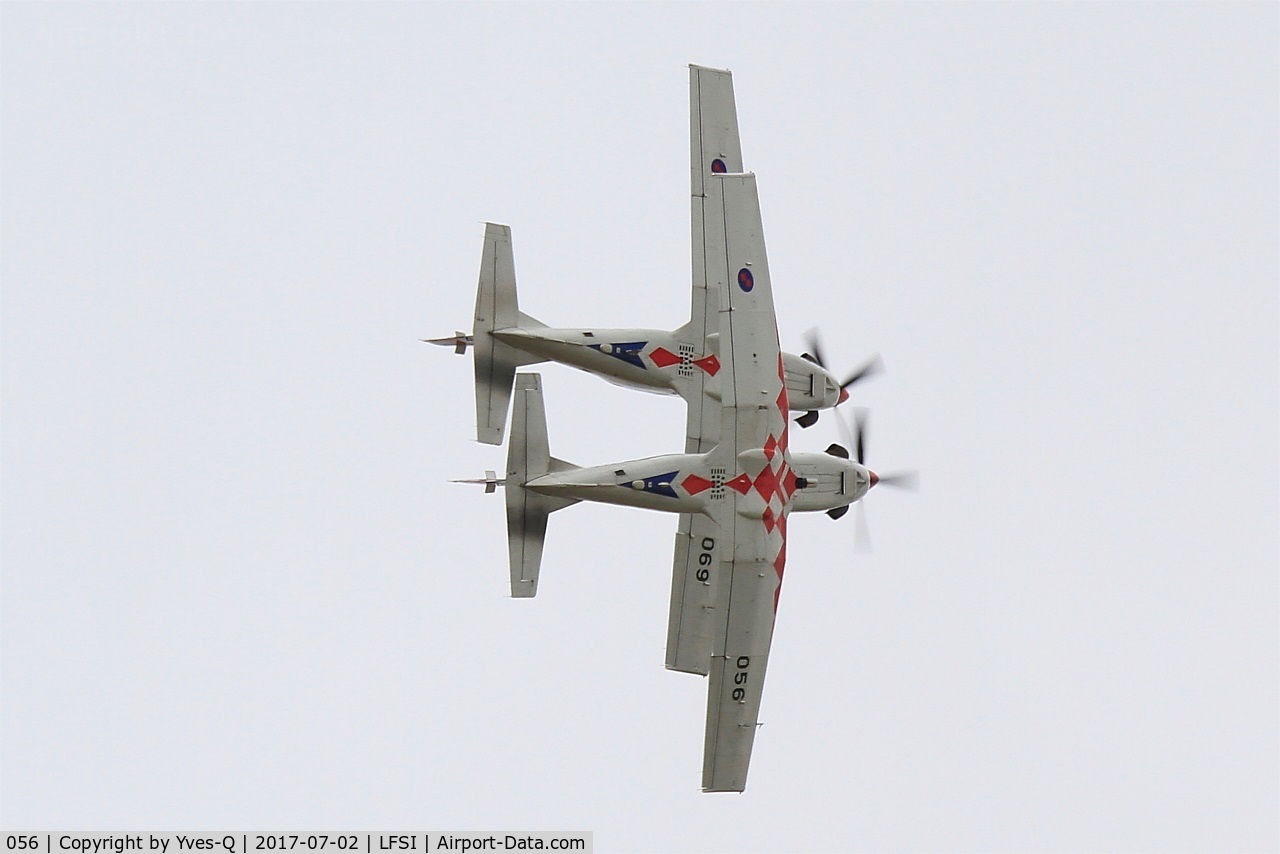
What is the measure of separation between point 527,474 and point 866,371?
9429mm

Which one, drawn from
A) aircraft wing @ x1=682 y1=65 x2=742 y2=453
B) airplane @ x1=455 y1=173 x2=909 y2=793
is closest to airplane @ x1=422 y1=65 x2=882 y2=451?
aircraft wing @ x1=682 y1=65 x2=742 y2=453

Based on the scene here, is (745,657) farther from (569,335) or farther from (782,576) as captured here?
(569,335)

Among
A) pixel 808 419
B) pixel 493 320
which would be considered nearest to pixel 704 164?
pixel 493 320

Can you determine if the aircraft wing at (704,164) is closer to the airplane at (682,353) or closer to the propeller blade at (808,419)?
the airplane at (682,353)

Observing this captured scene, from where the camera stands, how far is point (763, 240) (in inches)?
2168

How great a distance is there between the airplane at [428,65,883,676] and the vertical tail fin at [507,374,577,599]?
1.83m

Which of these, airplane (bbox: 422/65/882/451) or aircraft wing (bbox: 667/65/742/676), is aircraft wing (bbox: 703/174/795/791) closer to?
aircraft wing (bbox: 667/65/742/676)

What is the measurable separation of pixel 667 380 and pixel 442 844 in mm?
11856

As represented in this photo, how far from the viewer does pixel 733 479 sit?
54875 mm

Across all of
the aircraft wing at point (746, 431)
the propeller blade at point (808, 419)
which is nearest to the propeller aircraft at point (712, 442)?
the aircraft wing at point (746, 431)

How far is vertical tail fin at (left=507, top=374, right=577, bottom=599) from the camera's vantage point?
184 ft

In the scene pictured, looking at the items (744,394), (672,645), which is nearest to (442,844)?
(672,645)

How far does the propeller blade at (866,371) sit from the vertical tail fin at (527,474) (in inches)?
319

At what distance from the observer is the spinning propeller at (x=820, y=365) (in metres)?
A: 60.0
